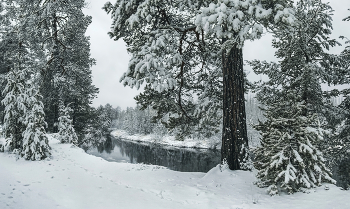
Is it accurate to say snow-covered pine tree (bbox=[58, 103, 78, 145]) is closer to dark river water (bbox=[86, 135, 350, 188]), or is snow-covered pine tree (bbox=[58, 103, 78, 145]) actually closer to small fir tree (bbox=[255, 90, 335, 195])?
dark river water (bbox=[86, 135, 350, 188])

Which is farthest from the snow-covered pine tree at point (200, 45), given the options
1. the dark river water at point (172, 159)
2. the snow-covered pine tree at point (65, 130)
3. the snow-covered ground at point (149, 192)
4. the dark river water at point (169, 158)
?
the dark river water at point (169, 158)

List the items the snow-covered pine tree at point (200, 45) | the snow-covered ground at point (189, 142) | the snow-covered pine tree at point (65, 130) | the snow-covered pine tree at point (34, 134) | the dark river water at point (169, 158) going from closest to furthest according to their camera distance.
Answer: the snow-covered pine tree at point (200, 45) → the snow-covered pine tree at point (34, 134) → the snow-covered pine tree at point (65, 130) → the dark river water at point (169, 158) → the snow-covered ground at point (189, 142)

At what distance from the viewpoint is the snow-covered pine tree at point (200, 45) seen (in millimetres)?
3883

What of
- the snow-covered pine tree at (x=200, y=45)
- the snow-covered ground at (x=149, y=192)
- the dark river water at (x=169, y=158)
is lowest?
the dark river water at (x=169, y=158)

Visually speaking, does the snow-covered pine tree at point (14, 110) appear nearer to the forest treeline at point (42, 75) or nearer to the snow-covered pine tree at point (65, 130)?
the forest treeline at point (42, 75)

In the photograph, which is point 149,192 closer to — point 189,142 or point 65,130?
point 65,130

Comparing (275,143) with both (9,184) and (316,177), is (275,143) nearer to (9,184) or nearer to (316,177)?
(316,177)

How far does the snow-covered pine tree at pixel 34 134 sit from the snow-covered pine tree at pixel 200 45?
5730 millimetres

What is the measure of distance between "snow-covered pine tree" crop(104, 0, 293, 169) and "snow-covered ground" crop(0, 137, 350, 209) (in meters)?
1.14

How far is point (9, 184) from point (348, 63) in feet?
43.2

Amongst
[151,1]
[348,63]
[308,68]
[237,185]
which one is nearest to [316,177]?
[237,185]

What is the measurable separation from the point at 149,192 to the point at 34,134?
7.50 metres

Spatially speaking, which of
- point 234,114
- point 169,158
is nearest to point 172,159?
point 169,158

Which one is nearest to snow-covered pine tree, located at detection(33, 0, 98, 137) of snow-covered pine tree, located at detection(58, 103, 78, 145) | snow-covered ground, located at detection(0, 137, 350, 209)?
snow-covered pine tree, located at detection(58, 103, 78, 145)
